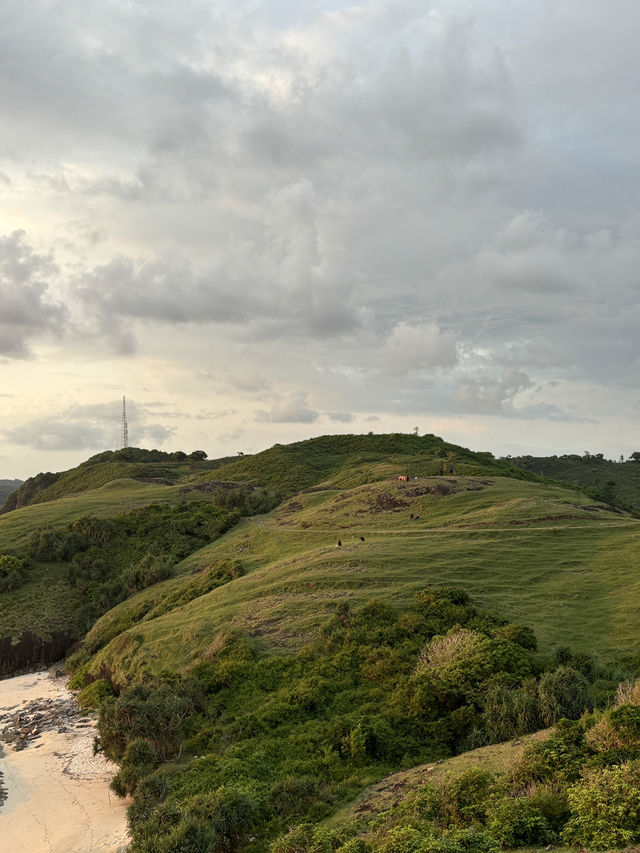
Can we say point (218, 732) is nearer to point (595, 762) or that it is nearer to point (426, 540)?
point (595, 762)

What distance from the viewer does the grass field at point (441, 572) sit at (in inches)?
1329

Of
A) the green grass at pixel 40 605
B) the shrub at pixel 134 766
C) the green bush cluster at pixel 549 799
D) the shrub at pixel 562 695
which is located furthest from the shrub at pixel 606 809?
the green grass at pixel 40 605

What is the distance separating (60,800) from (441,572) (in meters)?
24.8

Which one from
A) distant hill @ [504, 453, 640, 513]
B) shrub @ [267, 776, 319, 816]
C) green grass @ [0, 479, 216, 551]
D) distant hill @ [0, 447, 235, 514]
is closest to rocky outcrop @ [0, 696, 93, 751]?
shrub @ [267, 776, 319, 816]

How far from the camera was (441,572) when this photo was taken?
38.8m

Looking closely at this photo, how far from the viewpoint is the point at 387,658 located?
29156 millimetres

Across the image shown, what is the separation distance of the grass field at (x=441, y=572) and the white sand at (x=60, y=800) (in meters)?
5.97

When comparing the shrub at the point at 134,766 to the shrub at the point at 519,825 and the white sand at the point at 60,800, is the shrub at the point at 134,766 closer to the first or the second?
the white sand at the point at 60,800

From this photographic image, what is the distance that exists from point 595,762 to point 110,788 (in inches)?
846

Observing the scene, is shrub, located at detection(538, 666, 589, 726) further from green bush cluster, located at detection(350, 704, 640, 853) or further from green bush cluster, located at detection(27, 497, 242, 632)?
green bush cluster, located at detection(27, 497, 242, 632)

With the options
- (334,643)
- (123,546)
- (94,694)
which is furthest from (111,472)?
(334,643)

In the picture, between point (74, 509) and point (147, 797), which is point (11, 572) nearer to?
point (74, 509)

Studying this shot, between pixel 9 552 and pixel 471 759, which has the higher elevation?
pixel 9 552

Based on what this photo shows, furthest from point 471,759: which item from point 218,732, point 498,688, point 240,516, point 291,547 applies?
point 240,516
